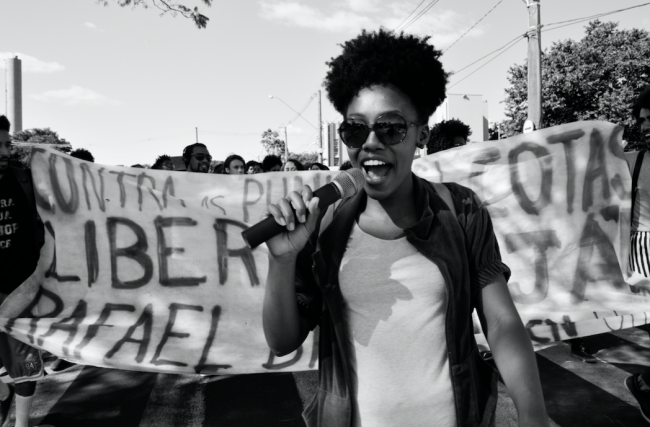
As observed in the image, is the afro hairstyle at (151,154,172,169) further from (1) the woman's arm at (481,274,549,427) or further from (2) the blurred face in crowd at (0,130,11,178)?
(1) the woman's arm at (481,274,549,427)

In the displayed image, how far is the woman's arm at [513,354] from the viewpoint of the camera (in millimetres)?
1354

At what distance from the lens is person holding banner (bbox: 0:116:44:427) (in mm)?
3631

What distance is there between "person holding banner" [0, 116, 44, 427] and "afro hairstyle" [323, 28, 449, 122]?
2965 millimetres

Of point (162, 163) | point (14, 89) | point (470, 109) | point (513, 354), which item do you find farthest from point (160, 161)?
point (14, 89)

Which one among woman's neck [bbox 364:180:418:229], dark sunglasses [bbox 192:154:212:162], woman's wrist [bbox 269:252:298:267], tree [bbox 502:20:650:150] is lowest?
woman's wrist [bbox 269:252:298:267]

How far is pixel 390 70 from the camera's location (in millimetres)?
1528

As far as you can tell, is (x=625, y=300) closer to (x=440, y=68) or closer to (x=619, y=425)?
(x=619, y=425)

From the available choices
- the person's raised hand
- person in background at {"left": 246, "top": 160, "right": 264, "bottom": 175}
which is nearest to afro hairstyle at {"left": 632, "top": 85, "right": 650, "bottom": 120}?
the person's raised hand

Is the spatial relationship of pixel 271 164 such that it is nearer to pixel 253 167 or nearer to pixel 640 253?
pixel 253 167

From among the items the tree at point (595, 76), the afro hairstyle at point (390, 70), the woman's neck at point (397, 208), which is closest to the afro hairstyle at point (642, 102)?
the afro hairstyle at point (390, 70)

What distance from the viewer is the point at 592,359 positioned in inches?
200

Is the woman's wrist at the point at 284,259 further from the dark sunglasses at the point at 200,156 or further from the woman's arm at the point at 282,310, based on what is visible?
the dark sunglasses at the point at 200,156

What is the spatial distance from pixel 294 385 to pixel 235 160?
438 cm

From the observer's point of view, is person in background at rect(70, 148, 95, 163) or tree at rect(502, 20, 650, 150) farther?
tree at rect(502, 20, 650, 150)
